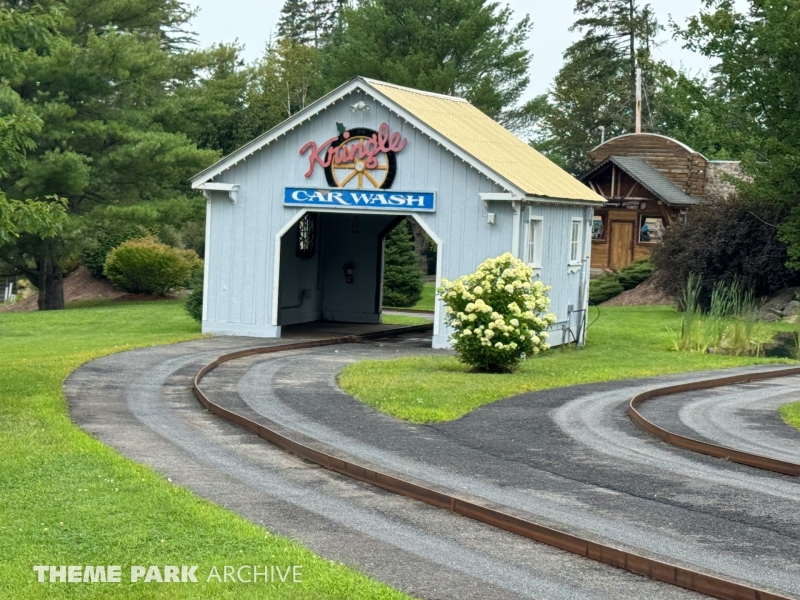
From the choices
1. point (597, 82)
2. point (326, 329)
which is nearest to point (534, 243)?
point (326, 329)

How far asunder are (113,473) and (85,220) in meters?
29.3

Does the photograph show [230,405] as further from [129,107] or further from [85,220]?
[129,107]

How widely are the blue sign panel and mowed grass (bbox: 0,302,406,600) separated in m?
12.0

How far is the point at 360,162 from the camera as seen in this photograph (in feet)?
88.8

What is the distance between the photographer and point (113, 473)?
1195cm

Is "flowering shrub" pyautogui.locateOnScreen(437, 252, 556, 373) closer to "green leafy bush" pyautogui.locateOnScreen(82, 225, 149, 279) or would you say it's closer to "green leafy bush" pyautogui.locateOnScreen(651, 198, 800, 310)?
"green leafy bush" pyautogui.locateOnScreen(651, 198, 800, 310)

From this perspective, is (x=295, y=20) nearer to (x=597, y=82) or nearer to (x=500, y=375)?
(x=597, y=82)

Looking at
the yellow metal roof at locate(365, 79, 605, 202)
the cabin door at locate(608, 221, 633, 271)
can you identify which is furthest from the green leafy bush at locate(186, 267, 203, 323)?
the cabin door at locate(608, 221, 633, 271)

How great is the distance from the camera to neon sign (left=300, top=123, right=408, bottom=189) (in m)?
26.9

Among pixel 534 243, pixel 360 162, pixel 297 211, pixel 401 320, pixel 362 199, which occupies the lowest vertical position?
pixel 401 320

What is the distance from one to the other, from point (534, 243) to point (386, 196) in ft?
11.1

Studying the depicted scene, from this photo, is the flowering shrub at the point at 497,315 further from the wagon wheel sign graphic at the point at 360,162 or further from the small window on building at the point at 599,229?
the small window on building at the point at 599,229

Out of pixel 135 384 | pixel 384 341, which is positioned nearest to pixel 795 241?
pixel 384 341

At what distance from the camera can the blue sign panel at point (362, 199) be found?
87.7 ft
